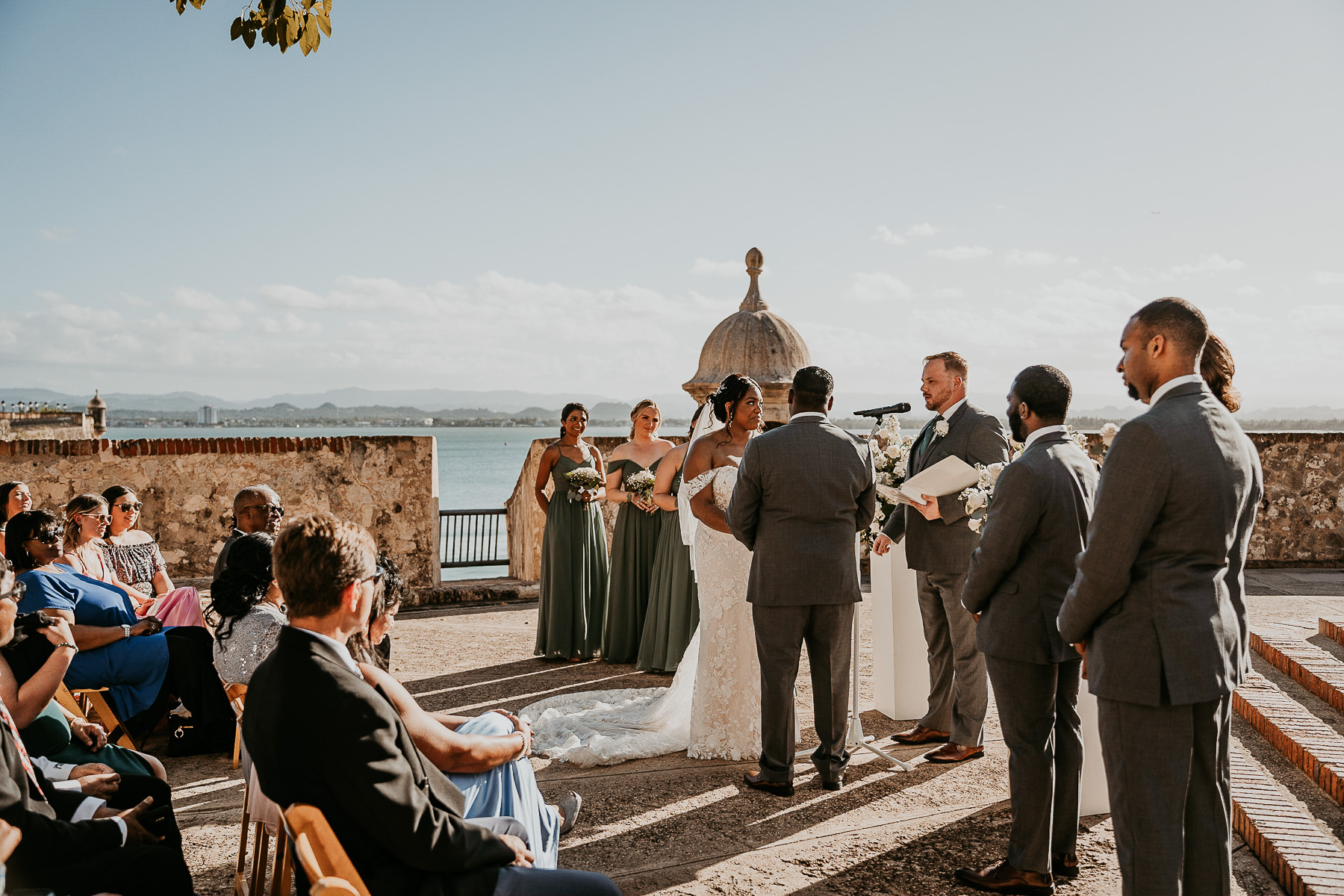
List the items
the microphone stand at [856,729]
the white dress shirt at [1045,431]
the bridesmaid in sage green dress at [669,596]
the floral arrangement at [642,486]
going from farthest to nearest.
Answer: the floral arrangement at [642,486]
the bridesmaid in sage green dress at [669,596]
the microphone stand at [856,729]
the white dress shirt at [1045,431]

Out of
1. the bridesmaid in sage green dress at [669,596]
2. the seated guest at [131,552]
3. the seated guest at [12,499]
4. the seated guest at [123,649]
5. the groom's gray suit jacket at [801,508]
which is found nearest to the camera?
the groom's gray suit jacket at [801,508]

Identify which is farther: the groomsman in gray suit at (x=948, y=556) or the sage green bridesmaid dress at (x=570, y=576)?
the sage green bridesmaid dress at (x=570, y=576)

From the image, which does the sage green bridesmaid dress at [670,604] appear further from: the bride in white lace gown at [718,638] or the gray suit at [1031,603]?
the gray suit at [1031,603]

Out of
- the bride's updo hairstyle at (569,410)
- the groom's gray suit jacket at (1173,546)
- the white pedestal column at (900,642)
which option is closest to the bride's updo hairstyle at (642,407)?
the bride's updo hairstyle at (569,410)

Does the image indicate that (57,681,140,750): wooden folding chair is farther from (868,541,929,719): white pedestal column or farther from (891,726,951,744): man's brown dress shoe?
(868,541,929,719): white pedestal column

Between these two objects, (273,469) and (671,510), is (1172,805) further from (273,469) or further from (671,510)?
(273,469)

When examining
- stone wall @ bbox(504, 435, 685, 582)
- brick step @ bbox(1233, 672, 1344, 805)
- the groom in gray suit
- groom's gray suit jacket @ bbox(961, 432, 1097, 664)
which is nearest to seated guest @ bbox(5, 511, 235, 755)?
the groom in gray suit

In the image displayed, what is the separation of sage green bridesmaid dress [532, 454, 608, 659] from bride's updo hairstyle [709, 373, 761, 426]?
2818mm

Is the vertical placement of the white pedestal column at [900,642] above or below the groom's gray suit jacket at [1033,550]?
below

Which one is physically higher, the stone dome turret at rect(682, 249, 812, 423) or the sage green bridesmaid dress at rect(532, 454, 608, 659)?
the stone dome turret at rect(682, 249, 812, 423)

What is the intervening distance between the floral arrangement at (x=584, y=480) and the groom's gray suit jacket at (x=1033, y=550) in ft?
14.6

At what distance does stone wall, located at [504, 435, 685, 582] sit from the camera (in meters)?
10.8

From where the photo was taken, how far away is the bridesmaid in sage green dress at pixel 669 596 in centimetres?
693

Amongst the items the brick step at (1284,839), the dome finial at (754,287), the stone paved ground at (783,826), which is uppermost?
the dome finial at (754,287)
